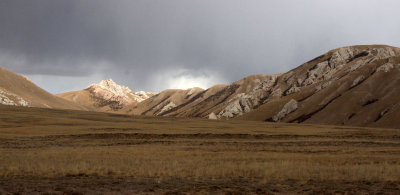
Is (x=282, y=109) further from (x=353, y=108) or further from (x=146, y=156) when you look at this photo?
(x=146, y=156)

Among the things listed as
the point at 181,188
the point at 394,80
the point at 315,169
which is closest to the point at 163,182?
the point at 181,188

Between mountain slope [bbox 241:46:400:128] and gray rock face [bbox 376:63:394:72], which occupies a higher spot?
gray rock face [bbox 376:63:394:72]

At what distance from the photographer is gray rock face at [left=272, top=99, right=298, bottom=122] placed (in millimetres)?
188125

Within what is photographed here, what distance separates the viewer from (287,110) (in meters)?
190

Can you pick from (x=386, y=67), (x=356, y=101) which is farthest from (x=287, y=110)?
(x=386, y=67)

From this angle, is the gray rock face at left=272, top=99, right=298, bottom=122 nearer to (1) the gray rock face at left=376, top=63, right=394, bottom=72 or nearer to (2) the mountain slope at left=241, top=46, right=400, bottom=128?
(2) the mountain slope at left=241, top=46, right=400, bottom=128

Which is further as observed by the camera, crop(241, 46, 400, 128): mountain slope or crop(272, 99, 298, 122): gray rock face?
crop(272, 99, 298, 122): gray rock face

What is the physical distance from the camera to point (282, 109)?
193375 millimetres

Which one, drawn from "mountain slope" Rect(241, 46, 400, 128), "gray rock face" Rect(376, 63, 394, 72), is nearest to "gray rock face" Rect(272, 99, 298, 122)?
"mountain slope" Rect(241, 46, 400, 128)

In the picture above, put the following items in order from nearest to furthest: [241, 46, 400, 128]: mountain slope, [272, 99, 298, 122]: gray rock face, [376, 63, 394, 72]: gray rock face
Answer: [241, 46, 400, 128]: mountain slope < [376, 63, 394, 72]: gray rock face < [272, 99, 298, 122]: gray rock face

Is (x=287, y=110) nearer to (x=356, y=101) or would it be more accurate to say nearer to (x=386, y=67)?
(x=356, y=101)

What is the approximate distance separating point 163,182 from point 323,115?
497 feet

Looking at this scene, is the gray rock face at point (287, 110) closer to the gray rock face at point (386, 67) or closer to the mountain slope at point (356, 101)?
the mountain slope at point (356, 101)

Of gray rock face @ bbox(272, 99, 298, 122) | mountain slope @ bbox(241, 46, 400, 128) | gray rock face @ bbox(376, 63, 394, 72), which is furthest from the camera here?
gray rock face @ bbox(272, 99, 298, 122)
